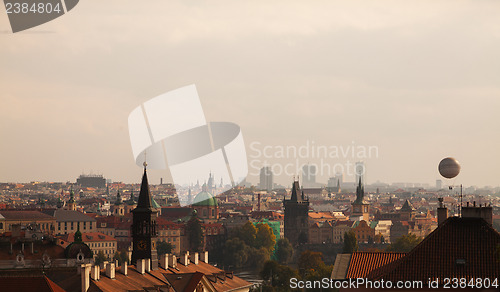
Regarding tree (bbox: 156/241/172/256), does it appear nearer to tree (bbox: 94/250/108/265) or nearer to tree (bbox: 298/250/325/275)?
tree (bbox: 94/250/108/265)

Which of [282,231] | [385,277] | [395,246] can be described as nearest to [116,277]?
[385,277]

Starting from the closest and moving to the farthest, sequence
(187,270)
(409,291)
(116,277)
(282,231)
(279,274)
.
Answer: (409,291), (116,277), (187,270), (279,274), (282,231)

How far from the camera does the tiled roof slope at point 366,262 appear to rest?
883 inches

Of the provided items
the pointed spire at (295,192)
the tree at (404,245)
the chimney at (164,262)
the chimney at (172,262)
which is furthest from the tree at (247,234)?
the chimney at (164,262)

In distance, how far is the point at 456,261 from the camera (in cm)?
2100

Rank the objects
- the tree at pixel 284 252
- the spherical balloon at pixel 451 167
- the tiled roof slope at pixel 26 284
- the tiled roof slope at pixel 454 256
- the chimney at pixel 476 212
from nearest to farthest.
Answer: the tiled roof slope at pixel 454 256, the chimney at pixel 476 212, the spherical balloon at pixel 451 167, the tiled roof slope at pixel 26 284, the tree at pixel 284 252

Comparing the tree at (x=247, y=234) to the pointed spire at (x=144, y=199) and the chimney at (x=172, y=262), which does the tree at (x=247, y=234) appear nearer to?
the pointed spire at (x=144, y=199)

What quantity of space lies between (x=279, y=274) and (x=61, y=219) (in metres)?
66.0

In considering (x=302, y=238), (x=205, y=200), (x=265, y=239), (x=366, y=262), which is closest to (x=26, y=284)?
(x=366, y=262)

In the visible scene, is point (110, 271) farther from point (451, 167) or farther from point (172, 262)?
point (451, 167)

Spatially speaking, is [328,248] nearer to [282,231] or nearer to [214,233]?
[214,233]

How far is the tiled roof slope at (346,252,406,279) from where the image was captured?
2242 centimetres

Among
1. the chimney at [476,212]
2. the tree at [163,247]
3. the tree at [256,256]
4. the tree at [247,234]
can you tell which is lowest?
the tree at [256,256]

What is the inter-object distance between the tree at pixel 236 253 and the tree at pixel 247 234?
7906mm
